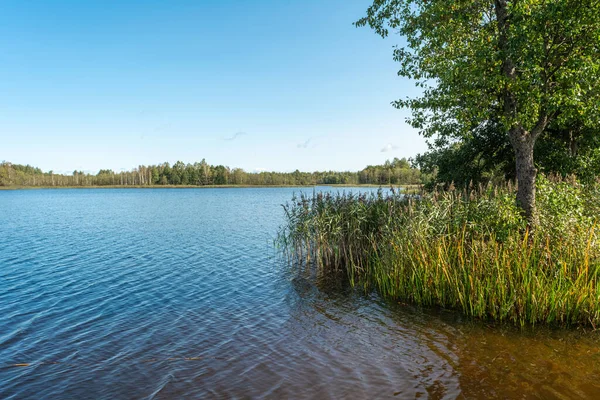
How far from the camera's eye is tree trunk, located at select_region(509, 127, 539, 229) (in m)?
10.8

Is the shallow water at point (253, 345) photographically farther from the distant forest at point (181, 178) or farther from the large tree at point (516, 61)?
the distant forest at point (181, 178)

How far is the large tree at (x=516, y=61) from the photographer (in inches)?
369

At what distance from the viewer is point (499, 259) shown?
30.1 feet

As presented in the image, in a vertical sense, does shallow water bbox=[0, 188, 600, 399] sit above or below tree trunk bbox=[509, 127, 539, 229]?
below

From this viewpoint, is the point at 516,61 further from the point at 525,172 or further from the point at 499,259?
the point at 499,259

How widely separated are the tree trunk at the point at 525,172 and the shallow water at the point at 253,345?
3.89 metres

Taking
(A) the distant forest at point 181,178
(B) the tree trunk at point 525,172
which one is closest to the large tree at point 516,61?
(B) the tree trunk at point 525,172

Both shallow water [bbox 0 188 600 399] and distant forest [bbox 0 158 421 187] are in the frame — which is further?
A: distant forest [bbox 0 158 421 187]

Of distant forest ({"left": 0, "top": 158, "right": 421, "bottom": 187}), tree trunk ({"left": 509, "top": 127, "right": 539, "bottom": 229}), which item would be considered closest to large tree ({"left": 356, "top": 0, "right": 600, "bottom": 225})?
tree trunk ({"left": 509, "top": 127, "right": 539, "bottom": 229})

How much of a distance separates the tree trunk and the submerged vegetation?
0.91 ft

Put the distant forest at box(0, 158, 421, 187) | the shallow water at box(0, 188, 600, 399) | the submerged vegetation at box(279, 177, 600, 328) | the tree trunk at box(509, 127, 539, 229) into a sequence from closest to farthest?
the shallow water at box(0, 188, 600, 399) → the submerged vegetation at box(279, 177, 600, 328) → the tree trunk at box(509, 127, 539, 229) → the distant forest at box(0, 158, 421, 187)

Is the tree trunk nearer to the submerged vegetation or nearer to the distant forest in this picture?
the submerged vegetation

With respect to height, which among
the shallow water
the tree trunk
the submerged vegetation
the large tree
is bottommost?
the shallow water

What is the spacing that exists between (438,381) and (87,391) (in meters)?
6.48
